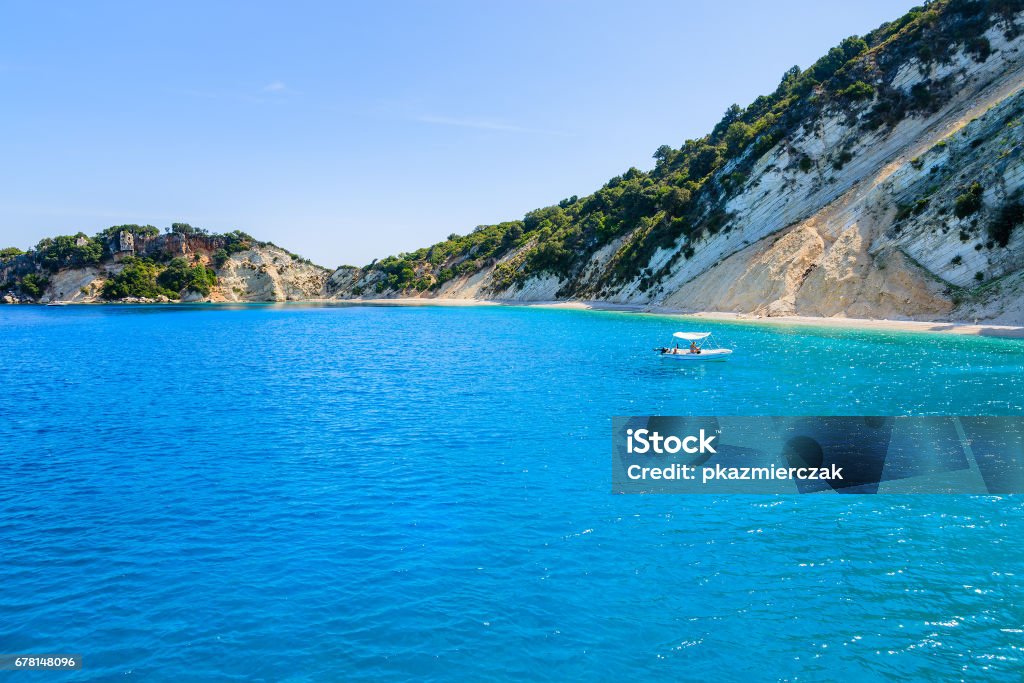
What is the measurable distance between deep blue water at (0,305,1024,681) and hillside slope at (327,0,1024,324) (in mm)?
40756

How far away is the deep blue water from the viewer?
40.6ft

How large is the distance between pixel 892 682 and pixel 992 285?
71.2m

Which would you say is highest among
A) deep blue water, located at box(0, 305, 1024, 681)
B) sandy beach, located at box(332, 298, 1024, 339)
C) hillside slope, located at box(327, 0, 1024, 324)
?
hillside slope, located at box(327, 0, 1024, 324)

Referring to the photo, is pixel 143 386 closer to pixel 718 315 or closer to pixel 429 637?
pixel 429 637

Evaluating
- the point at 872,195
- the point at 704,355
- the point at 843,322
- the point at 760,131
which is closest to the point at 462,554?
the point at 704,355

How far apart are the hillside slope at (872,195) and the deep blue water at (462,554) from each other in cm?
4076

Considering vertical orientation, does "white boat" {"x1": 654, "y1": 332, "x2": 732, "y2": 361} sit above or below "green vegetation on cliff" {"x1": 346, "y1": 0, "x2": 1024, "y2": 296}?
below

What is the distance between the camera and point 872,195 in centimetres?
8388

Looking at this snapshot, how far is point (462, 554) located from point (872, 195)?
89.9m

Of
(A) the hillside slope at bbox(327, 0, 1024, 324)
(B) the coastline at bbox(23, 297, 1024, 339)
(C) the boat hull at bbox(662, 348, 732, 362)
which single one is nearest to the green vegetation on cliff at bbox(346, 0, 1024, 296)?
(A) the hillside slope at bbox(327, 0, 1024, 324)

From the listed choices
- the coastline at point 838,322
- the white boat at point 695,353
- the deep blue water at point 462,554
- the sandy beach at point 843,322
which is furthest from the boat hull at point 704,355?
the sandy beach at point 843,322

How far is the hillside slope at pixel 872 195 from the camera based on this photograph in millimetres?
68125

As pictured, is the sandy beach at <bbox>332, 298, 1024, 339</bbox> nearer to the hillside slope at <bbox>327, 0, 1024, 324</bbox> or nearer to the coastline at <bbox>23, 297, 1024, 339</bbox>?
the coastline at <bbox>23, 297, 1024, 339</bbox>

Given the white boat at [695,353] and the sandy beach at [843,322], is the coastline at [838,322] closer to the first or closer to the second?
the sandy beach at [843,322]
